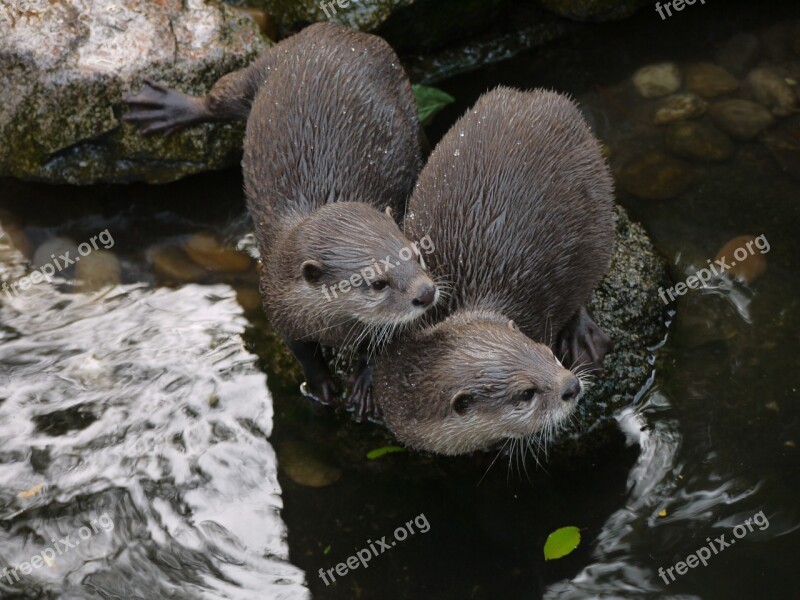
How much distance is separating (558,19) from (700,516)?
2.64 meters

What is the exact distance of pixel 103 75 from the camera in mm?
3818

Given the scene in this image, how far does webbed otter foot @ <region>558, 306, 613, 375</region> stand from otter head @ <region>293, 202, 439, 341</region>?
2.16 ft

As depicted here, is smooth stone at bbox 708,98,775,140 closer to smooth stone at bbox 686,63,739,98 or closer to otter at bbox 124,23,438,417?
smooth stone at bbox 686,63,739,98

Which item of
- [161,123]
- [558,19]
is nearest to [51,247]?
[161,123]

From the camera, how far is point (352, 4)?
410 centimetres

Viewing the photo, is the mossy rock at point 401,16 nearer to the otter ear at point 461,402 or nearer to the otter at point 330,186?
the otter at point 330,186

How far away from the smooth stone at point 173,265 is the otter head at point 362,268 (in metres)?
1.00

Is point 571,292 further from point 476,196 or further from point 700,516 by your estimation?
point 700,516

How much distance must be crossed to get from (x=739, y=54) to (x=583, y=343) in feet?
6.35

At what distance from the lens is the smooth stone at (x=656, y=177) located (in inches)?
154

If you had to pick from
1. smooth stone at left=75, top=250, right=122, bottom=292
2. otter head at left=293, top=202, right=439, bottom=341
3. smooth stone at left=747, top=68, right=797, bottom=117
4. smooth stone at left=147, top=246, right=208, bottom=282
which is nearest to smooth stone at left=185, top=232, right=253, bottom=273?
smooth stone at left=147, top=246, right=208, bottom=282

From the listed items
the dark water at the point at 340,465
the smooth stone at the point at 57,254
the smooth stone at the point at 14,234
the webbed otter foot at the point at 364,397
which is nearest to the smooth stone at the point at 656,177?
the dark water at the point at 340,465

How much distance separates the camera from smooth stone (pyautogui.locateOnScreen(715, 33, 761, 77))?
14.2 feet

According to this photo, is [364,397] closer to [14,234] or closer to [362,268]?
[362,268]
